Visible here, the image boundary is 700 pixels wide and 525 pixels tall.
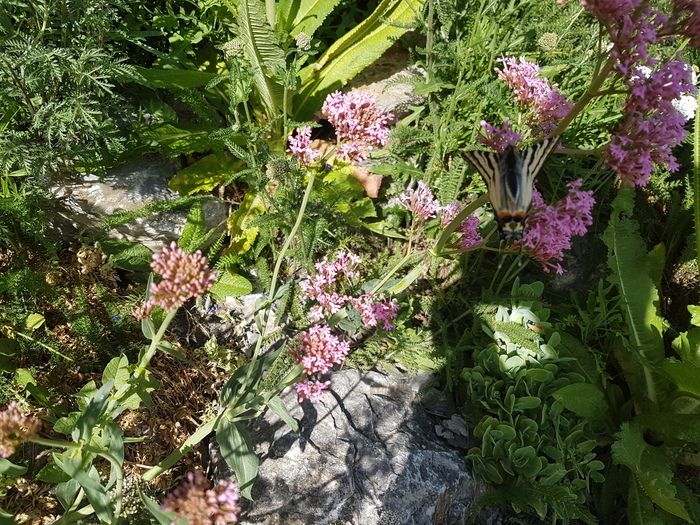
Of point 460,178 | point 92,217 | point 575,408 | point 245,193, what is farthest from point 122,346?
point 575,408

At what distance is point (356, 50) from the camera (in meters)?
3.67

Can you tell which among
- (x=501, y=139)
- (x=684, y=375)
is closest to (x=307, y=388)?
(x=501, y=139)

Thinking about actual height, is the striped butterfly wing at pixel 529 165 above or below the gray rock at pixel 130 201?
above

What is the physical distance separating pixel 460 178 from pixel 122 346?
6.97ft

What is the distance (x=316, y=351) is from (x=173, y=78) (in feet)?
6.17

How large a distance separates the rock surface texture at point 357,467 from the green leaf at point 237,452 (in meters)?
0.42

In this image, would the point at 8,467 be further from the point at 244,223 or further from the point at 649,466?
the point at 649,466

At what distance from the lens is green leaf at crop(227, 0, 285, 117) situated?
307cm

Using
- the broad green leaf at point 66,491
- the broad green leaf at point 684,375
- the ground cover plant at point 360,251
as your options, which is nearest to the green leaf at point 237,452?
the ground cover plant at point 360,251

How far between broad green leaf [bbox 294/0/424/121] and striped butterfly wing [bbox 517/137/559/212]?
1940mm

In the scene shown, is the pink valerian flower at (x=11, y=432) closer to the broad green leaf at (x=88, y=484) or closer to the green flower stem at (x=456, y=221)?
the broad green leaf at (x=88, y=484)

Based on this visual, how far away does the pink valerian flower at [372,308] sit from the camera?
269cm

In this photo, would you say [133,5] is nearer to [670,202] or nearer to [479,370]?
[479,370]

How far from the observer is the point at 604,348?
3.43m
